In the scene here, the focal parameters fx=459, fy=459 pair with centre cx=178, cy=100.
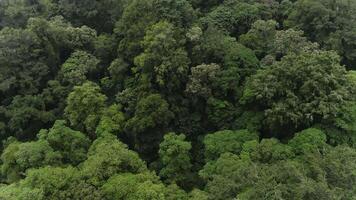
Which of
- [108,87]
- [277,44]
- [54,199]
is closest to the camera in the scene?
[54,199]

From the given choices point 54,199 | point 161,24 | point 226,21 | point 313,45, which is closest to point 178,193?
point 54,199

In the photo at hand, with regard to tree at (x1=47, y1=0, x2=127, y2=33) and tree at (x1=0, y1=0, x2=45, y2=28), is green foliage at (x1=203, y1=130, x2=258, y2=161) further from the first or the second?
tree at (x1=0, y1=0, x2=45, y2=28)

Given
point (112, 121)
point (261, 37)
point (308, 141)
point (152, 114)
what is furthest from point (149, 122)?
point (261, 37)

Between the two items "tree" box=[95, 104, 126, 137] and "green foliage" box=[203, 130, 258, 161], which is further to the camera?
"tree" box=[95, 104, 126, 137]

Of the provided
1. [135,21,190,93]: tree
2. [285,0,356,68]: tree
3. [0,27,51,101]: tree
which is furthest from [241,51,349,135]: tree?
[0,27,51,101]: tree

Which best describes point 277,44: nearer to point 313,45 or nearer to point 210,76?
point 313,45

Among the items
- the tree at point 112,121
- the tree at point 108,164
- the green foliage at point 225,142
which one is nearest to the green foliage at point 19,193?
the tree at point 108,164

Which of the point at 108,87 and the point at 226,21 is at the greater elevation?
the point at 226,21

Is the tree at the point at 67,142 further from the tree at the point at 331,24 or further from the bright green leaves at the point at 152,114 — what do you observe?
the tree at the point at 331,24
